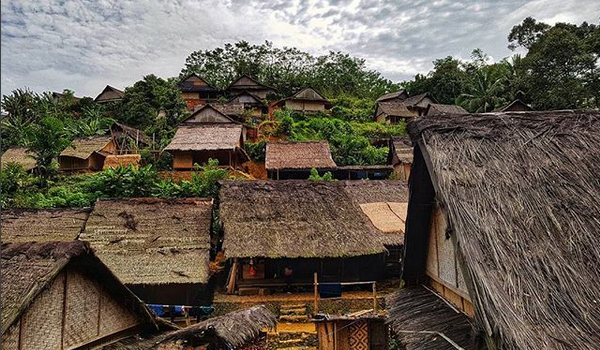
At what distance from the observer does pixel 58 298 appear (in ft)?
16.5

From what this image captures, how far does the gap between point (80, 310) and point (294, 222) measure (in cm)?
1148

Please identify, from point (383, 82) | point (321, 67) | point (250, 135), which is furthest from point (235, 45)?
point (250, 135)

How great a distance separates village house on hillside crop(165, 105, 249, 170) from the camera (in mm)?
26467

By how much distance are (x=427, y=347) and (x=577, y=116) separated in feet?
11.2

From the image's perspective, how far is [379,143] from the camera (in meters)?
36.5

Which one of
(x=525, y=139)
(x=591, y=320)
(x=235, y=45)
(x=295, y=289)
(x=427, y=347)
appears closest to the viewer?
(x=591, y=320)

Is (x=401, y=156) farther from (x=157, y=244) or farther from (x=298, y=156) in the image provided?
(x=157, y=244)

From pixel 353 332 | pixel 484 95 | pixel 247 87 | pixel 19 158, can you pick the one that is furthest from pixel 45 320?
pixel 247 87

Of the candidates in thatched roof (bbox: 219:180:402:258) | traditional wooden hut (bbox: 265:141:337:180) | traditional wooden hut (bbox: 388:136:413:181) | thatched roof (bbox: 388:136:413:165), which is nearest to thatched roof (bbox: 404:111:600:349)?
thatched roof (bbox: 219:180:402:258)

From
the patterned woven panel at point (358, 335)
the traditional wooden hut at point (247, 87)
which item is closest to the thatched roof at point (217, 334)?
the patterned woven panel at point (358, 335)

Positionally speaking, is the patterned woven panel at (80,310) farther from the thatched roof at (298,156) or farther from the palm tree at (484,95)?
the palm tree at (484,95)

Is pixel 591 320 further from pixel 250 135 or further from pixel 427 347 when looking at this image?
pixel 250 135

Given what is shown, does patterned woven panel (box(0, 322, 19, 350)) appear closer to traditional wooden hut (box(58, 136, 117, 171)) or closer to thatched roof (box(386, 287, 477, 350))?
thatched roof (box(386, 287, 477, 350))

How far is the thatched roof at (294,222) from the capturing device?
49.7ft
